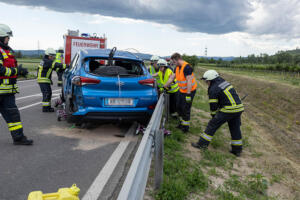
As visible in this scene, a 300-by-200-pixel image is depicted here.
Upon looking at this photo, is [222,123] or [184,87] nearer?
[222,123]

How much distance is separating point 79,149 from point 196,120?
4580mm

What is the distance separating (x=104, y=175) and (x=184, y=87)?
3497mm

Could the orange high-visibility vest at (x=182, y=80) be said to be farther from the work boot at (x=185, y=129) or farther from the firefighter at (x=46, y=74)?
the firefighter at (x=46, y=74)

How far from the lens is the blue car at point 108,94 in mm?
4867

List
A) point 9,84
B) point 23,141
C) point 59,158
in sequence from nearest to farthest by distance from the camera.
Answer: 1. point 59,158
2. point 9,84
3. point 23,141

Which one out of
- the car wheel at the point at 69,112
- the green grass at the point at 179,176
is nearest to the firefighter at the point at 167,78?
the green grass at the point at 179,176

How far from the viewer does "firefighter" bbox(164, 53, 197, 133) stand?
20.1ft

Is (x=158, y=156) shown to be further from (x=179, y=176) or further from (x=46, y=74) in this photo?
(x=46, y=74)

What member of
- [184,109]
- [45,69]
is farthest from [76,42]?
[184,109]

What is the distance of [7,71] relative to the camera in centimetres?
429

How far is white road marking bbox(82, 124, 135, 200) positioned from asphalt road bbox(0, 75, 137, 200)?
25mm

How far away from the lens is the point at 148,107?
17.4 feet

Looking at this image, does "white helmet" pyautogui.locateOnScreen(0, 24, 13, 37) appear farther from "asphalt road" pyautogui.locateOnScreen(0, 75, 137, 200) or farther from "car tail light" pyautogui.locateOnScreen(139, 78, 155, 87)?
"car tail light" pyautogui.locateOnScreen(139, 78, 155, 87)

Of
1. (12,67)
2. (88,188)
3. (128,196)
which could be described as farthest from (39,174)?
(128,196)
